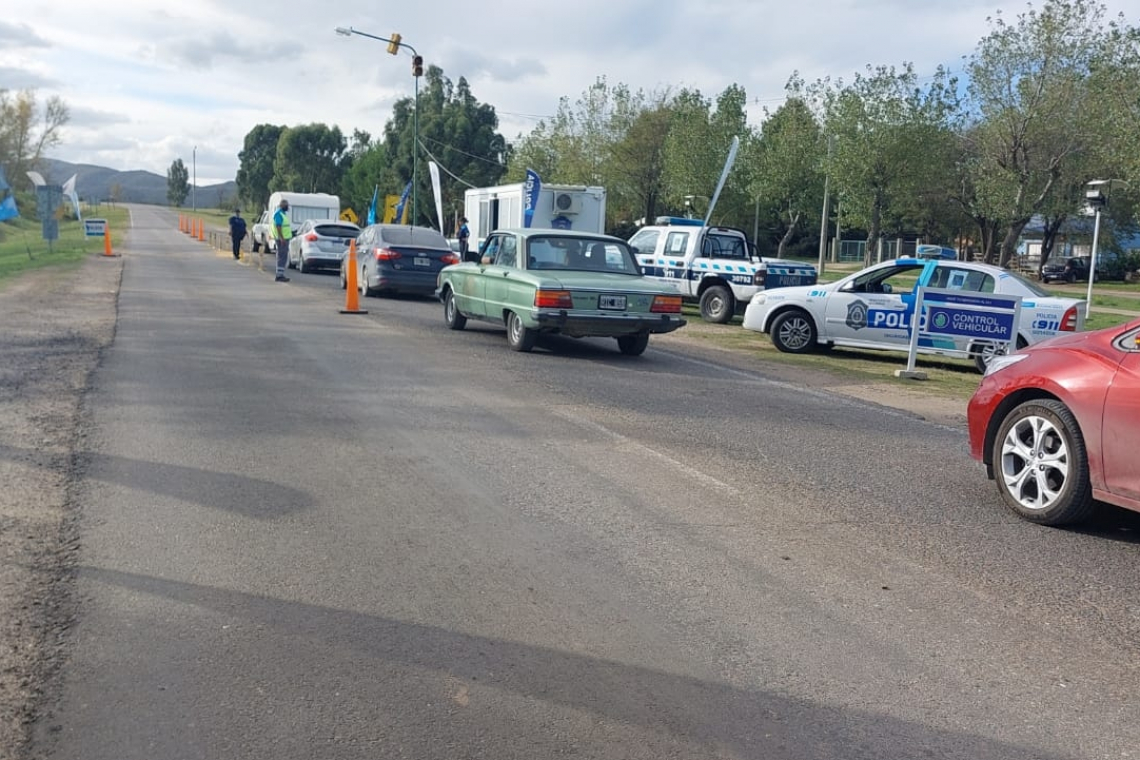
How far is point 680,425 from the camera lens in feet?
29.3

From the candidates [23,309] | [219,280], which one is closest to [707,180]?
[219,280]

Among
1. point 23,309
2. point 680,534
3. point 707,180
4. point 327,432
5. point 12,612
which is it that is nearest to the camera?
point 12,612

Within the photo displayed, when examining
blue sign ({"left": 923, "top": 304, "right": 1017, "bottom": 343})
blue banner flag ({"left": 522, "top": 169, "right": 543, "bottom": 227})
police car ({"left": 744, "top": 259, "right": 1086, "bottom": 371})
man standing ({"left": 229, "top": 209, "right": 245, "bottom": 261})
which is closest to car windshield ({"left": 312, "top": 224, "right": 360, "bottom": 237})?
man standing ({"left": 229, "top": 209, "right": 245, "bottom": 261})

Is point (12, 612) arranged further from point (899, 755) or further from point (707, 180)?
point (707, 180)

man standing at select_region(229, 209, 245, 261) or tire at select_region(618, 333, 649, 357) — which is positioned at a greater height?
man standing at select_region(229, 209, 245, 261)

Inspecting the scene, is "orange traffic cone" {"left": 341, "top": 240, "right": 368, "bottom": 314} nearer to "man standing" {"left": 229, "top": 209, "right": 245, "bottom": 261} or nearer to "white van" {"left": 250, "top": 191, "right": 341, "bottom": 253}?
"man standing" {"left": 229, "top": 209, "right": 245, "bottom": 261}

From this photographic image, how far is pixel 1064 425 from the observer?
243 inches

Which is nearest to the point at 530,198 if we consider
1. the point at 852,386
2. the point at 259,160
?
the point at 852,386

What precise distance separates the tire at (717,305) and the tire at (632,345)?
22.4 feet

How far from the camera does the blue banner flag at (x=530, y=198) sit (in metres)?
24.9

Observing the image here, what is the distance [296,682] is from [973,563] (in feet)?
11.4

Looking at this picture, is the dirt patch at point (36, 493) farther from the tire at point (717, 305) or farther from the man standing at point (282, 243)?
the tire at point (717, 305)

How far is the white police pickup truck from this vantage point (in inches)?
780

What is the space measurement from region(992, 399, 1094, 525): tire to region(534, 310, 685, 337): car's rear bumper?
6.38m
